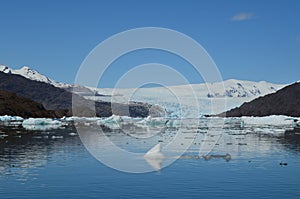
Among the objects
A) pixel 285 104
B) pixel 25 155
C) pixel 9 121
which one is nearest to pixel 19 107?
pixel 9 121

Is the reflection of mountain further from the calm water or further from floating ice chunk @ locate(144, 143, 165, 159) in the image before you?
floating ice chunk @ locate(144, 143, 165, 159)

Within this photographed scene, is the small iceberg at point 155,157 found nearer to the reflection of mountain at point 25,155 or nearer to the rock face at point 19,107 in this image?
the reflection of mountain at point 25,155

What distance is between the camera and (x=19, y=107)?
567 feet

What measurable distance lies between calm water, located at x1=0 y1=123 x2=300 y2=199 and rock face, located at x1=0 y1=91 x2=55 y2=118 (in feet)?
452

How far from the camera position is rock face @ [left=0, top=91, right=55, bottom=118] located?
166m

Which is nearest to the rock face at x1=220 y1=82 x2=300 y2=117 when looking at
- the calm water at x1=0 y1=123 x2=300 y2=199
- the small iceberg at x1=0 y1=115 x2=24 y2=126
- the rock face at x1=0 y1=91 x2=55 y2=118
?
the rock face at x1=0 y1=91 x2=55 y2=118

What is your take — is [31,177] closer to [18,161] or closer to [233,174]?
[18,161]

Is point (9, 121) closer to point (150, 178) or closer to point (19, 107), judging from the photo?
point (19, 107)

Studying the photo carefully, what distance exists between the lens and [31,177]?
23.6 m

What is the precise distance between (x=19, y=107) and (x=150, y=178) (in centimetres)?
15730

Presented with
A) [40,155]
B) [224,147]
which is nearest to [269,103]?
[224,147]

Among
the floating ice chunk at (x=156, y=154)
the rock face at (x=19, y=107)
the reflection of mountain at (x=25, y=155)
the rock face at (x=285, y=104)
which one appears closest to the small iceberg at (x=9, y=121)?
the rock face at (x=19, y=107)

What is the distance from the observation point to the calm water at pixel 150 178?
66.5ft

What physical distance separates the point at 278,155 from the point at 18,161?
19663mm
